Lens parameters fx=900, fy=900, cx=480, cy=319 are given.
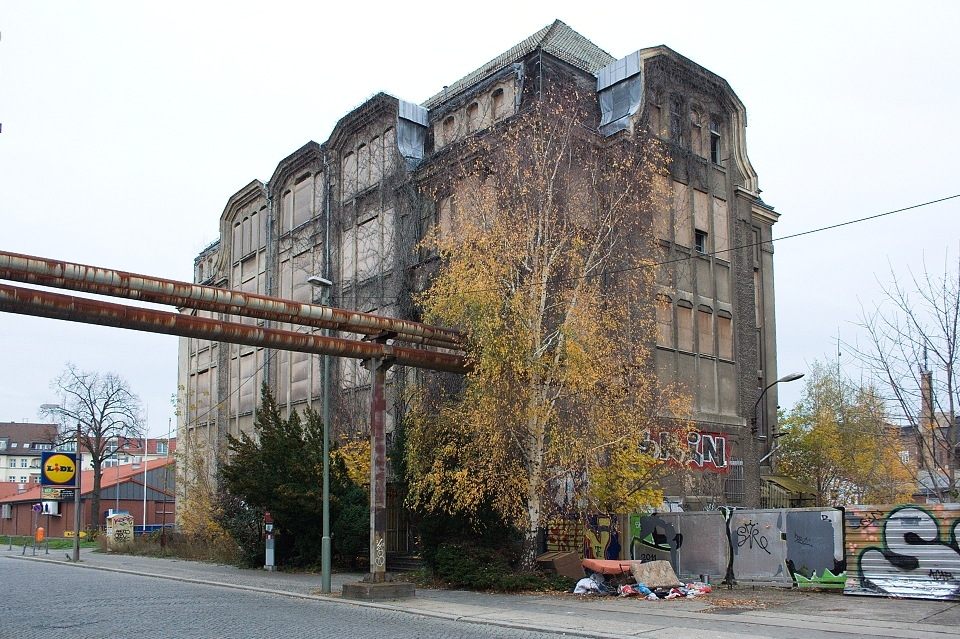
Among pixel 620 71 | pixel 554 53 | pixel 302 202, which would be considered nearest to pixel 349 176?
pixel 302 202

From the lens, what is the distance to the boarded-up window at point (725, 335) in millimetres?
33188

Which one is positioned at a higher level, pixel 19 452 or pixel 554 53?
pixel 554 53

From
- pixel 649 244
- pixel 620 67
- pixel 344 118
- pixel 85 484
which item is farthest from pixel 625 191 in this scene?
pixel 85 484

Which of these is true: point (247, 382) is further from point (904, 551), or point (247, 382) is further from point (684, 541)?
point (904, 551)

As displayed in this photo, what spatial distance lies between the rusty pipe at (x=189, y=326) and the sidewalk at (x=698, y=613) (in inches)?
223

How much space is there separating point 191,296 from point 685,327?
18.7 meters

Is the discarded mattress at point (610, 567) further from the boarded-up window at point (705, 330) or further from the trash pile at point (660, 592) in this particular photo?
the boarded-up window at point (705, 330)

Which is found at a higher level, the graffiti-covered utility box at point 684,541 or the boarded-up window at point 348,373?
the boarded-up window at point 348,373

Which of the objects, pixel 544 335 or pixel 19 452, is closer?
pixel 544 335

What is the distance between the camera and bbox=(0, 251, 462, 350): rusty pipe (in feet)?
54.2

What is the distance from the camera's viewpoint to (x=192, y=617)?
16.7 meters

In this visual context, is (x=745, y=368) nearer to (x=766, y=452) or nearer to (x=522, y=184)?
(x=766, y=452)

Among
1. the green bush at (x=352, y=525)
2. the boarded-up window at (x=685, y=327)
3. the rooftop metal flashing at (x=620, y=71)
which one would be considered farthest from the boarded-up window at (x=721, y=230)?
the green bush at (x=352, y=525)

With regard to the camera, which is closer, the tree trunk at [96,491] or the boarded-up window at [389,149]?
the boarded-up window at [389,149]
